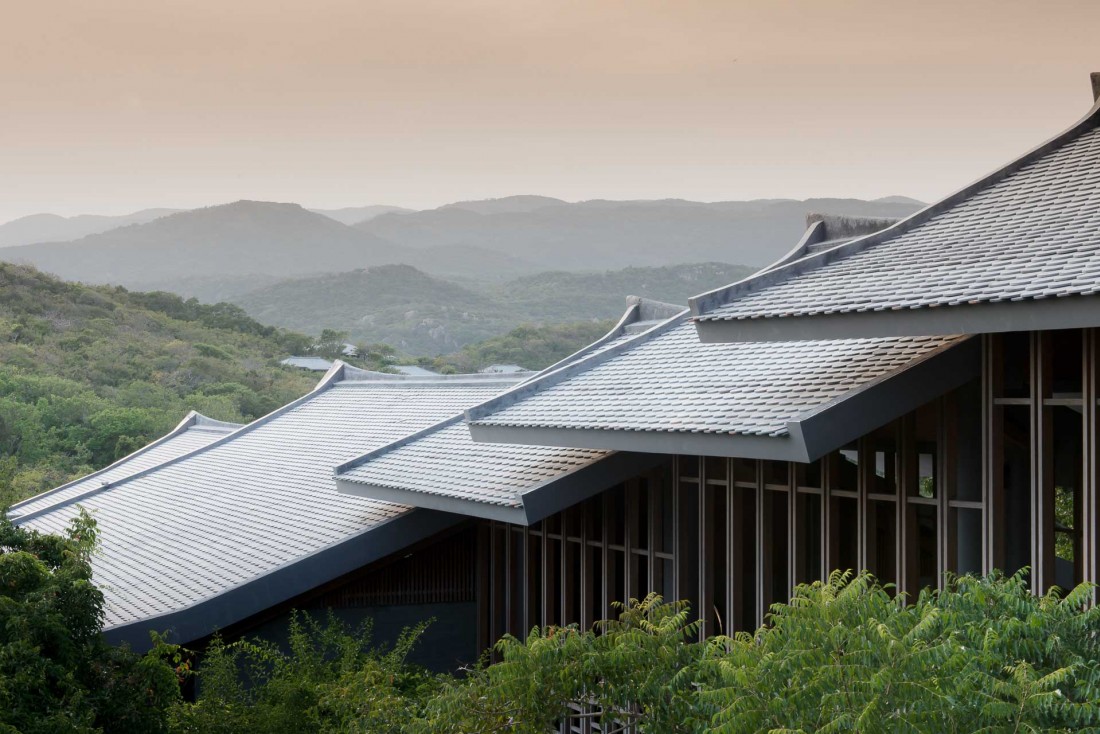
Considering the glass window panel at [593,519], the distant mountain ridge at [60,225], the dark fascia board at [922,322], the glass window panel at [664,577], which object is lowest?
the glass window panel at [664,577]

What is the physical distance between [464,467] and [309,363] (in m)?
60.2

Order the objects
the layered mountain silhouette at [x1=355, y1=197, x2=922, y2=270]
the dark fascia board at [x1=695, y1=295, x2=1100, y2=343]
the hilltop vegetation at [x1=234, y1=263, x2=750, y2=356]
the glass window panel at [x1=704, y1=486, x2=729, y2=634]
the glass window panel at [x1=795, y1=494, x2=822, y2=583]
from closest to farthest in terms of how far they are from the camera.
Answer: the dark fascia board at [x1=695, y1=295, x2=1100, y2=343] → the glass window panel at [x1=795, y1=494, x2=822, y2=583] → the glass window panel at [x1=704, y1=486, x2=729, y2=634] → the hilltop vegetation at [x1=234, y1=263, x2=750, y2=356] → the layered mountain silhouette at [x1=355, y1=197, x2=922, y2=270]

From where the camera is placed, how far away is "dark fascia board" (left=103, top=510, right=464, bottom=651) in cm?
1599

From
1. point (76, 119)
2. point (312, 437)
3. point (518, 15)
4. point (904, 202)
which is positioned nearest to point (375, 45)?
point (518, 15)

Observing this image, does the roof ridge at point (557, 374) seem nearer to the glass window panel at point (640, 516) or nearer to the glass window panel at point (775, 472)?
the glass window panel at point (640, 516)

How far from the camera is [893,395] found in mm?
10852

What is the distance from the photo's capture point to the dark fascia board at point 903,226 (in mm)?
12195

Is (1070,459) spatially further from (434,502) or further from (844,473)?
(434,502)

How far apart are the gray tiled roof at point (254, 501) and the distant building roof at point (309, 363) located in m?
45.6

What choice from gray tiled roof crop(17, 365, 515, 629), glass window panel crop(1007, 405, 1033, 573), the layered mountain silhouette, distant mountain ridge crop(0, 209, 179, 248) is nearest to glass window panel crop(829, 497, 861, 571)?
glass window panel crop(1007, 405, 1033, 573)

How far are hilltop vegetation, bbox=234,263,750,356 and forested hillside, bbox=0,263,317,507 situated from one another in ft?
46.7

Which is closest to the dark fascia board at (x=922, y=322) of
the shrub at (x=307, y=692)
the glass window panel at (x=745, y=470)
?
the glass window panel at (x=745, y=470)

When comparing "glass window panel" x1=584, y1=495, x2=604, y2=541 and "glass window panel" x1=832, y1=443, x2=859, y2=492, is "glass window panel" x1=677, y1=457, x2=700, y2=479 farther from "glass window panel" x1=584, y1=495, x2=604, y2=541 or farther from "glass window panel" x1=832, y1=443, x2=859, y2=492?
"glass window panel" x1=584, y1=495, x2=604, y2=541

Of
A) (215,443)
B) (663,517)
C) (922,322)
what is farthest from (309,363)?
(922,322)
